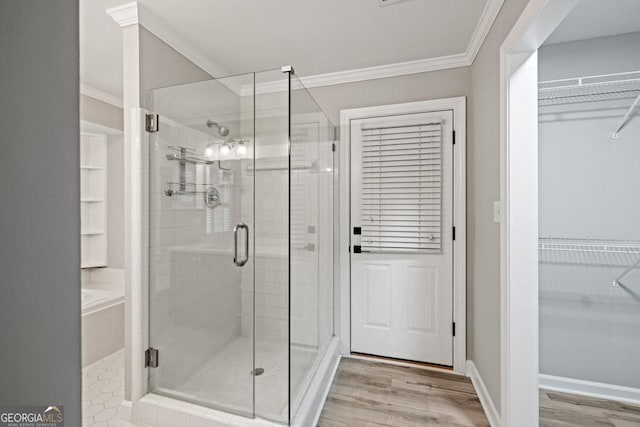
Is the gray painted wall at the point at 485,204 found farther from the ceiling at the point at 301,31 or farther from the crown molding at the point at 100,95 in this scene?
the crown molding at the point at 100,95

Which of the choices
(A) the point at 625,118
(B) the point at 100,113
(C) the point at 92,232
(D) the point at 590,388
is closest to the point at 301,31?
(A) the point at 625,118

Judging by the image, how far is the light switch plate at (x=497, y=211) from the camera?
1.69m

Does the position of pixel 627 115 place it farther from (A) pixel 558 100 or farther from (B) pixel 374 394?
(B) pixel 374 394

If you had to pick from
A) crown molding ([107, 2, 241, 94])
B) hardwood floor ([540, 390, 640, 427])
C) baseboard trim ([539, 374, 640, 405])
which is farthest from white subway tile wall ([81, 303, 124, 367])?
baseboard trim ([539, 374, 640, 405])

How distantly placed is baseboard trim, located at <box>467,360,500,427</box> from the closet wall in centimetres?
51

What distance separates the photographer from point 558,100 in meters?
2.16

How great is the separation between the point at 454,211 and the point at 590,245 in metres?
0.88

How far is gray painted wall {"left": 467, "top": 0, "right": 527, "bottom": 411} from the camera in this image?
1761mm

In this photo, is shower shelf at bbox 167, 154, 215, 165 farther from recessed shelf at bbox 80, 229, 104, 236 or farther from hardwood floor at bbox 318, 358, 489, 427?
recessed shelf at bbox 80, 229, 104, 236

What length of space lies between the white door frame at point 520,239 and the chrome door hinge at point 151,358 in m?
2.00

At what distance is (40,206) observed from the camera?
28 centimetres

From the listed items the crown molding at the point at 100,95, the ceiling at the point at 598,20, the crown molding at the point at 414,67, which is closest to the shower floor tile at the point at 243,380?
the crown molding at the point at 414,67

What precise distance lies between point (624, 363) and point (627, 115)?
1.65 metres

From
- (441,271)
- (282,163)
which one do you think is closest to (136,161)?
(282,163)
